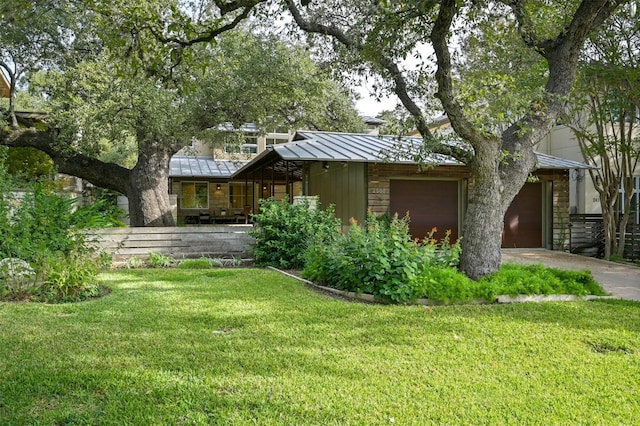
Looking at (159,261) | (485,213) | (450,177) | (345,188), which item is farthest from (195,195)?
(485,213)

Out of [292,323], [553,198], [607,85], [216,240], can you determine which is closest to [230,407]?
[292,323]

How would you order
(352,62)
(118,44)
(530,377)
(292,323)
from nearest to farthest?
(530,377), (292,323), (118,44), (352,62)

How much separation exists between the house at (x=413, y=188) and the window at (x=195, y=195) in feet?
34.3

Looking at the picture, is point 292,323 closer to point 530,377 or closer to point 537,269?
point 530,377

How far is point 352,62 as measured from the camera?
802 cm

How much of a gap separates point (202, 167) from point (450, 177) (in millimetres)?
14195

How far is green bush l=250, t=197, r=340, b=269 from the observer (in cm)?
939

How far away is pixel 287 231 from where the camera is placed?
9.62 meters

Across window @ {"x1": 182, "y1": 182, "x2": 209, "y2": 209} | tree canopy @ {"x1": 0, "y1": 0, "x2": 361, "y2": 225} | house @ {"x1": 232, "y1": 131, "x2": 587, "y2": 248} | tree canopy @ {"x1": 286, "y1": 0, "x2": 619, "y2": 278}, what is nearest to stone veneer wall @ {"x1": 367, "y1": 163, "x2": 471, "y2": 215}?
house @ {"x1": 232, "y1": 131, "x2": 587, "y2": 248}

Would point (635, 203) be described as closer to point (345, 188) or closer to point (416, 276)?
point (345, 188)

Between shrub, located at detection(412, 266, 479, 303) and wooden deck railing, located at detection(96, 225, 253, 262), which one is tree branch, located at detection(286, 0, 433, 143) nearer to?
shrub, located at detection(412, 266, 479, 303)

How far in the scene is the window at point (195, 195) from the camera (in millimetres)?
24188

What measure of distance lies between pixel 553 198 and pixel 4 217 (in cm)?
1345

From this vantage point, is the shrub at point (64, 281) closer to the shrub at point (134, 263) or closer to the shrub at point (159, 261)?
the shrub at point (134, 263)
